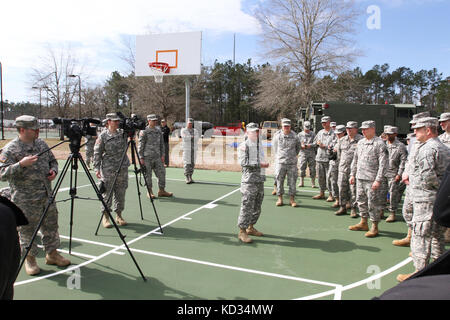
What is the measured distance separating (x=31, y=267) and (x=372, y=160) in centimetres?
538

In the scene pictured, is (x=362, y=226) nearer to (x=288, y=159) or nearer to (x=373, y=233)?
(x=373, y=233)

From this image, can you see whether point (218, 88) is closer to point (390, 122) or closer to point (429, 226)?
point (390, 122)

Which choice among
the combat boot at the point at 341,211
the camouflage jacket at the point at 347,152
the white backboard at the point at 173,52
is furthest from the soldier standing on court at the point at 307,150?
the white backboard at the point at 173,52

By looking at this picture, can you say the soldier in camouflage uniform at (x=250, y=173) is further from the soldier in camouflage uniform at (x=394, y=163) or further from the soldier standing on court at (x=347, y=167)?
the soldier in camouflage uniform at (x=394, y=163)

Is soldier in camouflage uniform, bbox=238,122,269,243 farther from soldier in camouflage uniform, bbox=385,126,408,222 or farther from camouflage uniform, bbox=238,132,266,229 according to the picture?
soldier in camouflage uniform, bbox=385,126,408,222

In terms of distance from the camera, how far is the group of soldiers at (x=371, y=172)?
12.6 ft

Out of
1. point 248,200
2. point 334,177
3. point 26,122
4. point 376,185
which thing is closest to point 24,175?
point 26,122

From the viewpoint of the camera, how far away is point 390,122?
16.9 metres

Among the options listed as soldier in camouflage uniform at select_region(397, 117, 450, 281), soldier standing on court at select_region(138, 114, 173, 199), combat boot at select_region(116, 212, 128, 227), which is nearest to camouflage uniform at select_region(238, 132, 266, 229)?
soldier in camouflage uniform at select_region(397, 117, 450, 281)

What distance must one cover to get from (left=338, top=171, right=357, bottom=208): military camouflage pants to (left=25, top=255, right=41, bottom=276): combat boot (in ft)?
18.6

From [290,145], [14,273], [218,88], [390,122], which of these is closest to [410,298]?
[14,273]

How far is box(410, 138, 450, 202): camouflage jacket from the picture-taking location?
3795 mm

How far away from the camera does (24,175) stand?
3896 mm
